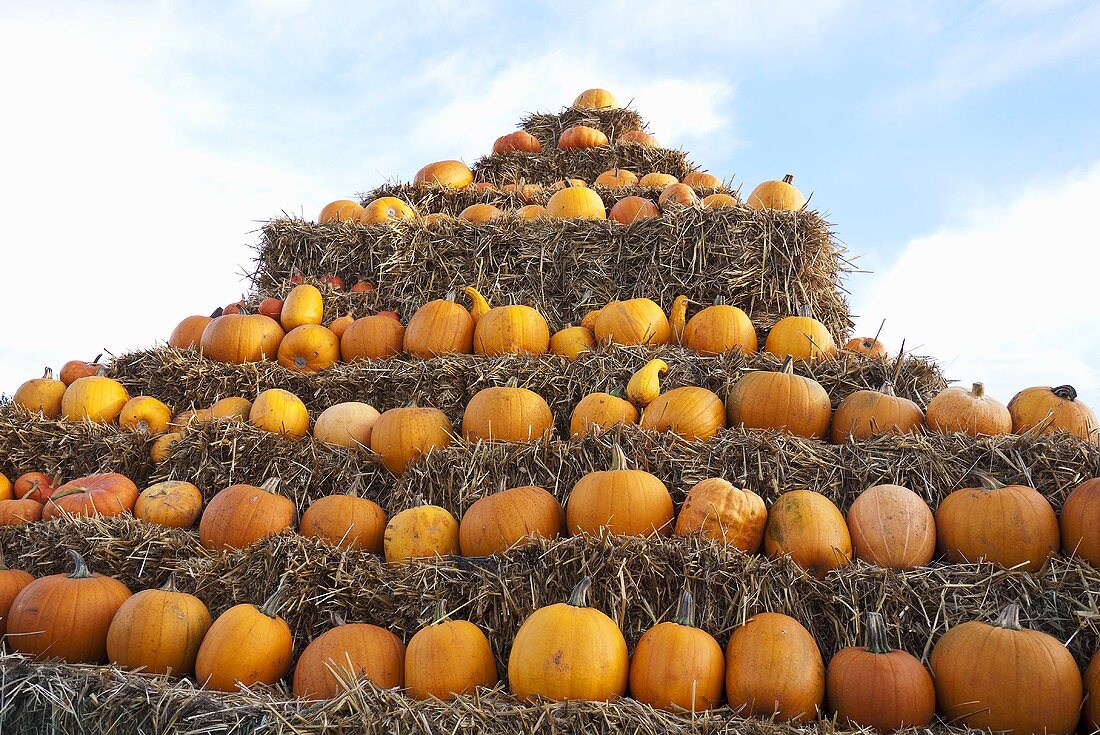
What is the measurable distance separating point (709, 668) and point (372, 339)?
291cm

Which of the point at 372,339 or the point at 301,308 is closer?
the point at 372,339

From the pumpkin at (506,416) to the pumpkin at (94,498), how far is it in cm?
160

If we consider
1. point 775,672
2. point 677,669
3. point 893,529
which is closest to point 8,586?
point 677,669

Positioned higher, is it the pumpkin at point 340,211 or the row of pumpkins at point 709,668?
the pumpkin at point 340,211

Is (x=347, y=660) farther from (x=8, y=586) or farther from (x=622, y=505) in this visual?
(x=8, y=586)

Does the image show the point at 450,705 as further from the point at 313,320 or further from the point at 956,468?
the point at 313,320

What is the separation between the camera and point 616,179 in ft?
23.2

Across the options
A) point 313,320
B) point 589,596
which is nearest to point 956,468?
point 589,596

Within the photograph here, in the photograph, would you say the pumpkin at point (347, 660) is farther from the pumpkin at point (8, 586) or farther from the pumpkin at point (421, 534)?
the pumpkin at point (8, 586)

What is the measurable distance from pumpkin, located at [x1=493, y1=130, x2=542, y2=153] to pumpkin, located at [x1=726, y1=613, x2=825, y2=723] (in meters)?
6.49

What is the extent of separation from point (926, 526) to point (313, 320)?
359 cm

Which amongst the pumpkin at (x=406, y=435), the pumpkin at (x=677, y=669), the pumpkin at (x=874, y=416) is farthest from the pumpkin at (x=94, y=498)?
the pumpkin at (x=874, y=416)

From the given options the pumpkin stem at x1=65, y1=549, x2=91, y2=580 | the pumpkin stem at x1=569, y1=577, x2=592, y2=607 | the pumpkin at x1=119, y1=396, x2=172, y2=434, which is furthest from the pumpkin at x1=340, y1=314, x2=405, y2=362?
the pumpkin stem at x1=569, y1=577, x2=592, y2=607

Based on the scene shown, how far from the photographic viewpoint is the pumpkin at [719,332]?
13.7 feet
